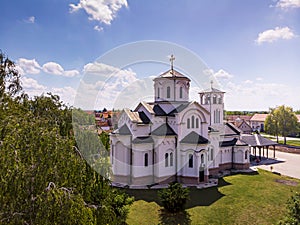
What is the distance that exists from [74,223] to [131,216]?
29.1 feet

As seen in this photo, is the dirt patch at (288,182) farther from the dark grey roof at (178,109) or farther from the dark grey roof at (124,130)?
the dark grey roof at (124,130)

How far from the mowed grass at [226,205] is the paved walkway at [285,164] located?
4398 mm

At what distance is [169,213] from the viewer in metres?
14.0

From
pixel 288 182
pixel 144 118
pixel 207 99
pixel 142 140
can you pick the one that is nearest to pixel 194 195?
pixel 142 140

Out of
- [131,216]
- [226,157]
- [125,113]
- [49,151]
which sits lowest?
[131,216]

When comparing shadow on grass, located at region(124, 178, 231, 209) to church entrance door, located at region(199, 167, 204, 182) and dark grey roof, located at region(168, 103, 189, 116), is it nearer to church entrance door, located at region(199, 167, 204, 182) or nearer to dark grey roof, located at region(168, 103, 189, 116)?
church entrance door, located at region(199, 167, 204, 182)

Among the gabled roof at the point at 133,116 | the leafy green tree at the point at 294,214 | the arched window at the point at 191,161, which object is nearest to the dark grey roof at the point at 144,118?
the gabled roof at the point at 133,116

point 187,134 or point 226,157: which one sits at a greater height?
point 187,134

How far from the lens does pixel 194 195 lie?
55.4 ft

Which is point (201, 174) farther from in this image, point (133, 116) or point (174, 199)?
point (133, 116)

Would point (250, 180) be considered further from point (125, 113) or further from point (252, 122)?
point (252, 122)

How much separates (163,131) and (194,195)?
17.6 feet

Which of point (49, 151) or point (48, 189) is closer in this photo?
point (48, 189)

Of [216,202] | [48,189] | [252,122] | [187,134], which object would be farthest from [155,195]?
[252,122]
